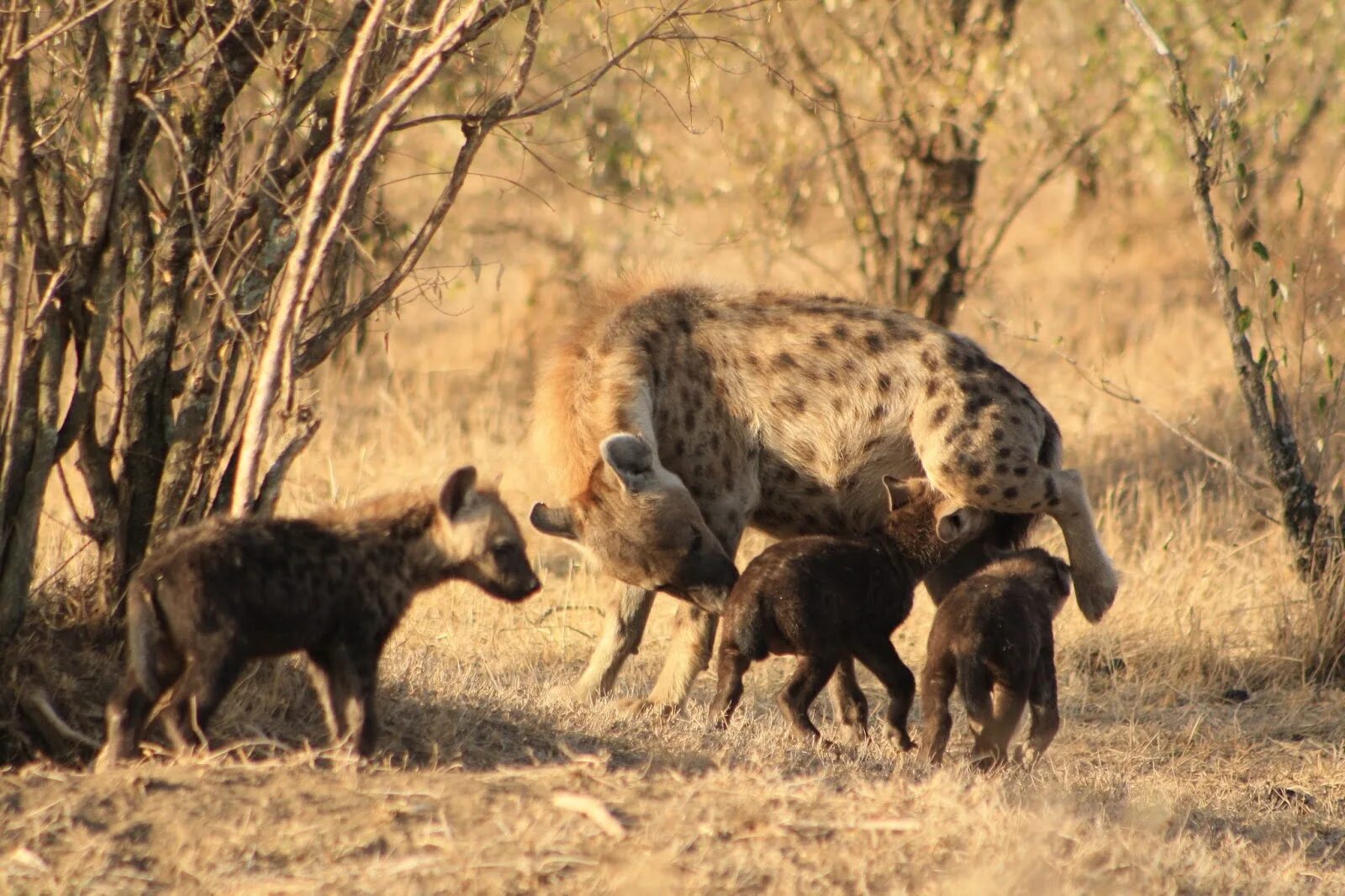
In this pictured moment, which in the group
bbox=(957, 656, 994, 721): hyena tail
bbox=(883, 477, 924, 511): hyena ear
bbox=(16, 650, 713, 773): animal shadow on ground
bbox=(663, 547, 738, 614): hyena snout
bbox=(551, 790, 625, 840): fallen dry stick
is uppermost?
bbox=(883, 477, 924, 511): hyena ear

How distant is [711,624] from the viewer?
589cm

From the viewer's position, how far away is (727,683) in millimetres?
5250

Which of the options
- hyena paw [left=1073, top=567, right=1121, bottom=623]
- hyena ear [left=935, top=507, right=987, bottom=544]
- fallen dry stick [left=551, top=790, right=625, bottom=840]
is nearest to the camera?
fallen dry stick [left=551, top=790, right=625, bottom=840]

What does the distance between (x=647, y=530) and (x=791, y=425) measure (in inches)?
32.2

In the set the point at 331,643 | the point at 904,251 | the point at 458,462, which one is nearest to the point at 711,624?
the point at 331,643

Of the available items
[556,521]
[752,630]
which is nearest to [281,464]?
[556,521]

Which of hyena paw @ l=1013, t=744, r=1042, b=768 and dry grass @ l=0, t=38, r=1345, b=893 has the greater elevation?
dry grass @ l=0, t=38, r=1345, b=893

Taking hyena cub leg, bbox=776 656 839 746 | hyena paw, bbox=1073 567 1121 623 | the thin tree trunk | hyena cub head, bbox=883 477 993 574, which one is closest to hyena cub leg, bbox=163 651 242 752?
hyena cub leg, bbox=776 656 839 746

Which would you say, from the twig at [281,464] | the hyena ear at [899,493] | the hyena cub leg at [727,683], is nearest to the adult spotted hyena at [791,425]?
the hyena ear at [899,493]

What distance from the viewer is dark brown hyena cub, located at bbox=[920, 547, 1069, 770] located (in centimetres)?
493

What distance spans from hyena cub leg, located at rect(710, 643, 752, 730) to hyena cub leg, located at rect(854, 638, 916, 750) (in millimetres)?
372

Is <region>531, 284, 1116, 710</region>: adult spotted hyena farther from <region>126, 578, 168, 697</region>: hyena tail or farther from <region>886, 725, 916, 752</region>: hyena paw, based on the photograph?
<region>126, 578, 168, 697</region>: hyena tail

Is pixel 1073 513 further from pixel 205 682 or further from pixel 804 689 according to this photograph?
pixel 205 682

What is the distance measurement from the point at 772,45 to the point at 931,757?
6.13 m
